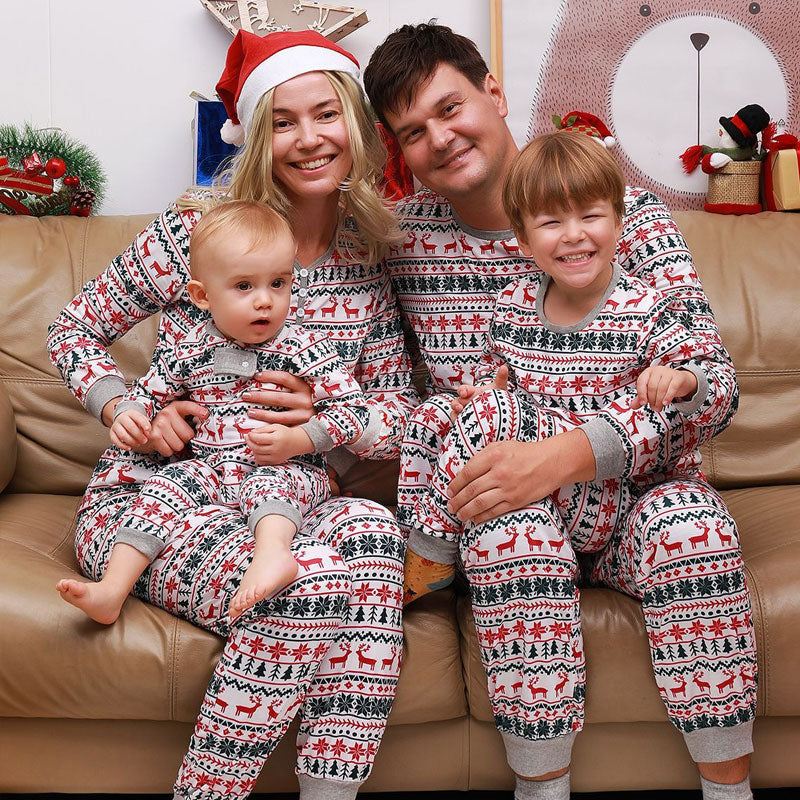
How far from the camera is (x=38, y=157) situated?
6.93 feet

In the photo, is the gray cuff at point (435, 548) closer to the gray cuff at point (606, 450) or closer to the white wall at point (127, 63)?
the gray cuff at point (606, 450)

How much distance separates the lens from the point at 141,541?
53.0 inches

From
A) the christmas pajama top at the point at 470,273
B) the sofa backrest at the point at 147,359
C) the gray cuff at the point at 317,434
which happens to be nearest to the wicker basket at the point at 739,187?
the sofa backrest at the point at 147,359

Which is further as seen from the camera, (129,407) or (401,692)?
(129,407)

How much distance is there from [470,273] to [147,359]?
730 mm

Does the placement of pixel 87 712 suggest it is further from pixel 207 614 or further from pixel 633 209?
pixel 633 209

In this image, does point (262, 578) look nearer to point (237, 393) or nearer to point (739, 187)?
point (237, 393)

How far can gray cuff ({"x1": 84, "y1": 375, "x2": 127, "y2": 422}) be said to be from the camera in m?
1.60

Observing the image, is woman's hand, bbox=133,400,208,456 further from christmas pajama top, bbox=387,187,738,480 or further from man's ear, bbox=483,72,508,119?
man's ear, bbox=483,72,508,119

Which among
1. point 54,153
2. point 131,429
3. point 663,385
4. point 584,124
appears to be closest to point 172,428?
point 131,429

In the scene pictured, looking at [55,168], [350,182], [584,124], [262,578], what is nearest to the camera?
[262,578]

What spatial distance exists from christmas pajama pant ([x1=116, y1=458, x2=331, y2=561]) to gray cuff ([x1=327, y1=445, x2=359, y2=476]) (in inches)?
4.1

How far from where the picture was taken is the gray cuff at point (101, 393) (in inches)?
63.1

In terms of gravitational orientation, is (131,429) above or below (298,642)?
above
